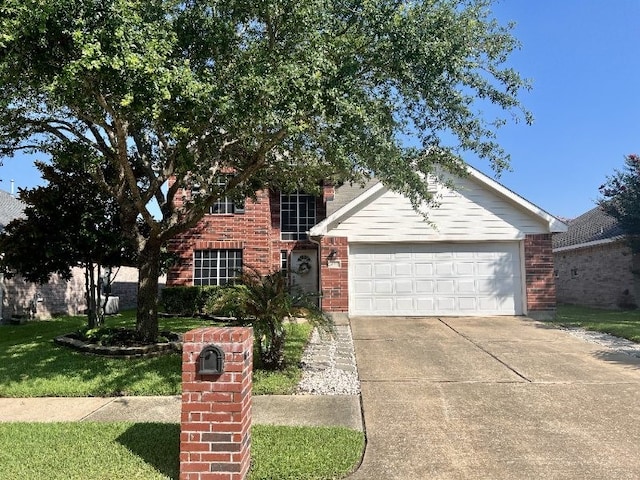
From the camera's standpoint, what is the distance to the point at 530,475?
4.24m

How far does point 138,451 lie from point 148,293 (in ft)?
18.1

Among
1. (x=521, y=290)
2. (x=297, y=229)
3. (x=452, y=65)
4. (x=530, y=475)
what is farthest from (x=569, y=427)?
(x=297, y=229)

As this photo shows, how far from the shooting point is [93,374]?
310 inches

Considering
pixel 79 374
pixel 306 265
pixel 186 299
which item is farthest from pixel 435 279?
pixel 79 374

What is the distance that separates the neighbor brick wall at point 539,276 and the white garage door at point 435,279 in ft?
1.08

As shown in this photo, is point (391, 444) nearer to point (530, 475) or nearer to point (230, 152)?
point (530, 475)

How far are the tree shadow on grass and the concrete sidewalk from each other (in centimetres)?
33

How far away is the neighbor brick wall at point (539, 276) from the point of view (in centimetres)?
1442

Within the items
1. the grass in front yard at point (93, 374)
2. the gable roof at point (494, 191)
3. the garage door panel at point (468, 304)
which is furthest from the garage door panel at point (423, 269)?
the grass in front yard at point (93, 374)

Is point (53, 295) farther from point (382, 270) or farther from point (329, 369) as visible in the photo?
point (329, 369)

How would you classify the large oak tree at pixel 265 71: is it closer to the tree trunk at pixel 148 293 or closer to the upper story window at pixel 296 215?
the tree trunk at pixel 148 293

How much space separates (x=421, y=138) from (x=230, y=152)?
411 cm

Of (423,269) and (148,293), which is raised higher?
(423,269)

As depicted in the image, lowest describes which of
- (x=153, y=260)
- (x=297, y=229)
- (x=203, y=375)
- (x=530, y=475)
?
(x=530, y=475)
